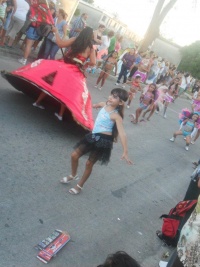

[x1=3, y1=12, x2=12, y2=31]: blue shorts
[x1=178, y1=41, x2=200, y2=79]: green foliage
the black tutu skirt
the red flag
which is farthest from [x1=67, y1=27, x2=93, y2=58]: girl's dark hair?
[x1=178, y1=41, x2=200, y2=79]: green foliage

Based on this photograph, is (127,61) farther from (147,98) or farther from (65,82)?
(65,82)

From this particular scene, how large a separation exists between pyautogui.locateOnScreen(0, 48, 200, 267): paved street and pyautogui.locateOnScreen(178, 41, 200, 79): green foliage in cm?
3639

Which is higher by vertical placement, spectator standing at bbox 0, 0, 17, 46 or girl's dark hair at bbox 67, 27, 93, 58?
girl's dark hair at bbox 67, 27, 93, 58

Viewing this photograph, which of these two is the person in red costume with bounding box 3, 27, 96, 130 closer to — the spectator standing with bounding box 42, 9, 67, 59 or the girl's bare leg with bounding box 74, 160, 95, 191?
the girl's bare leg with bounding box 74, 160, 95, 191

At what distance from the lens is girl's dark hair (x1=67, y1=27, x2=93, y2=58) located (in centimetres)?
653

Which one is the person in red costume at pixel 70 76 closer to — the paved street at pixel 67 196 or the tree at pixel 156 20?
the paved street at pixel 67 196

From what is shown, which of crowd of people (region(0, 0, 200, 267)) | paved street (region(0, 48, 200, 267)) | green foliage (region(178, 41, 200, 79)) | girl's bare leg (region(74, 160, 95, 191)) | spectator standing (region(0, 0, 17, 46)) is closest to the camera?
paved street (region(0, 48, 200, 267))

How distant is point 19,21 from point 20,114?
16.7 ft

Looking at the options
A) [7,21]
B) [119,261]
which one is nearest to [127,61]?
[7,21]

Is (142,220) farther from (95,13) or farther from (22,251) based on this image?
(95,13)

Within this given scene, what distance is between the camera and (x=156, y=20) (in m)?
23.5

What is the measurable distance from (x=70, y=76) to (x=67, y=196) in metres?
2.65

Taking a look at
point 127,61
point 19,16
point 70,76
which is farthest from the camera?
point 127,61

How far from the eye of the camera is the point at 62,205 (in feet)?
15.3
